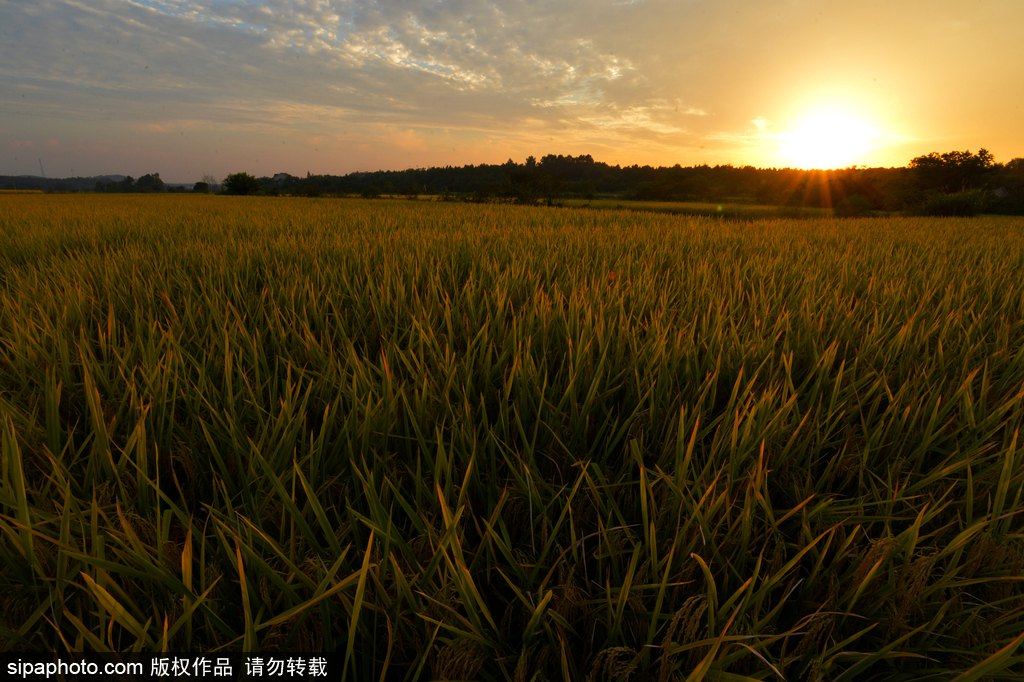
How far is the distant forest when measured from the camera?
23.7 meters

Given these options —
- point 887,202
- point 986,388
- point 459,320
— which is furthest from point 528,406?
point 887,202

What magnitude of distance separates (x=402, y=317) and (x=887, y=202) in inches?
1411

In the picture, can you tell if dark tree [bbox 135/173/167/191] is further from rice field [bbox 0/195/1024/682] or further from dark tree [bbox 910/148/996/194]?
dark tree [bbox 910/148/996/194]

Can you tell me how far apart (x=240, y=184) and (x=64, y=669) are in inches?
2061

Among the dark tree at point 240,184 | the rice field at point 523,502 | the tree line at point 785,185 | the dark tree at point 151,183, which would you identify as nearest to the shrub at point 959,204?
the tree line at point 785,185

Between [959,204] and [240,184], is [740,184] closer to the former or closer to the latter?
[959,204]

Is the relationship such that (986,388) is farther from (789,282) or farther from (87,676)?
(87,676)

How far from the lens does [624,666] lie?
0.43 meters

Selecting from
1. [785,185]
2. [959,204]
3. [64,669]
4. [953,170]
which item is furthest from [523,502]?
[785,185]

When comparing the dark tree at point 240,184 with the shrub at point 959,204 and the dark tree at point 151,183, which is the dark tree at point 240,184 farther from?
the shrub at point 959,204

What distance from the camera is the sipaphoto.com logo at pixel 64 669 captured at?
0.41 m

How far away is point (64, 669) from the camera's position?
42 cm

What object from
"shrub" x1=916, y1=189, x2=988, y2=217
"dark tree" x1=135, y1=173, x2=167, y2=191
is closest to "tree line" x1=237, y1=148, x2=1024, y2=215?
"shrub" x1=916, y1=189, x2=988, y2=217

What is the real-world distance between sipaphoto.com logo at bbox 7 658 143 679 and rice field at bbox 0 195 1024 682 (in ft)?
0.07
